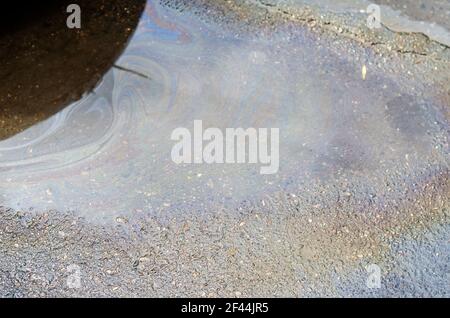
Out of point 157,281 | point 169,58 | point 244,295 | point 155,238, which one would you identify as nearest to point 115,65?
point 169,58

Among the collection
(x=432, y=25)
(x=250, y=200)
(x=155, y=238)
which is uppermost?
(x=432, y=25)

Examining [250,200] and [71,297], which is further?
[250,200]

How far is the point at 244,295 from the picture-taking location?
2.55 m

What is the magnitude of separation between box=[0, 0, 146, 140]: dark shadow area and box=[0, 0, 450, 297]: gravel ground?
661mm

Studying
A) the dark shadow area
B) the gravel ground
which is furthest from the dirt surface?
the dark shadow area

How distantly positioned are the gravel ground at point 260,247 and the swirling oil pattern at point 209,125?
0.25 feet

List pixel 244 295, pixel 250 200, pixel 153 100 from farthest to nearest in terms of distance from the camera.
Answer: pixel 153 100
pixel 250 200
pixel 244 295

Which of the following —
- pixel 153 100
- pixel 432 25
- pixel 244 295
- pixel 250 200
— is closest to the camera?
pixel 244 295

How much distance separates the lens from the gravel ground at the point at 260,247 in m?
2.58

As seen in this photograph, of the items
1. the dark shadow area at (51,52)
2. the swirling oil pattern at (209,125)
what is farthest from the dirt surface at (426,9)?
the dark shadow area at (51,52)

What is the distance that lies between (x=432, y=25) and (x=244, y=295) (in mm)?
2050

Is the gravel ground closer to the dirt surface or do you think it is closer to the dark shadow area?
the dark shadow area

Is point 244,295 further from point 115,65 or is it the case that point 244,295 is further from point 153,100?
point 115,65

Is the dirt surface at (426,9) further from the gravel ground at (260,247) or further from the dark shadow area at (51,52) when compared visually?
the dark shadow area at (51,52)
